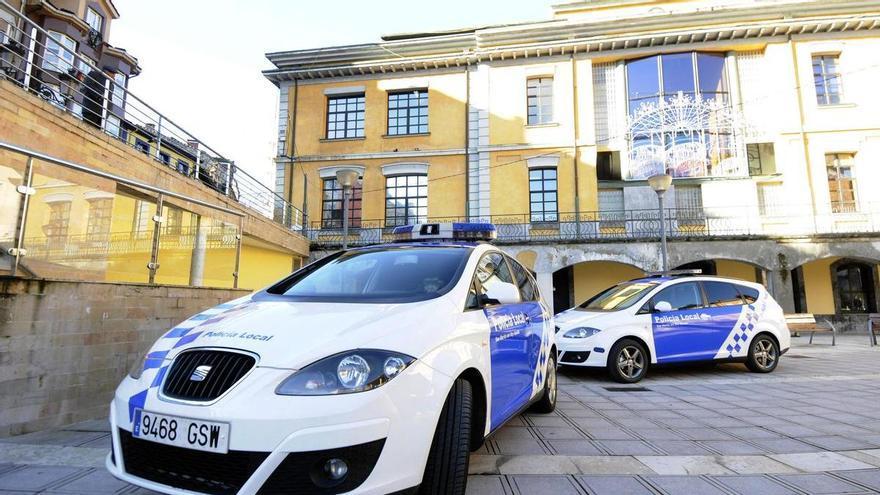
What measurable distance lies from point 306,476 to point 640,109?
18964 mm

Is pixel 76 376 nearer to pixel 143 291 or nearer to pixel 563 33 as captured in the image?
pixel 143 291

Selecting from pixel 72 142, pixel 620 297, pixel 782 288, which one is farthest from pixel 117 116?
pixel 782 288

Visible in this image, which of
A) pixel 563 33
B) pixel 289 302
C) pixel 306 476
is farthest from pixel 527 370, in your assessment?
pixel 563 33

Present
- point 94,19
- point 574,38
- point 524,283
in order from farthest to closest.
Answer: point 94,19
point 574,38
point 524,283

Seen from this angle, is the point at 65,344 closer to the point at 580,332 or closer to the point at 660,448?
the point at 660,448

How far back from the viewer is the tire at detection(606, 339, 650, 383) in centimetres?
663

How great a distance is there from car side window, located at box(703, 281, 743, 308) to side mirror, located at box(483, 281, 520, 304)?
5.62 m

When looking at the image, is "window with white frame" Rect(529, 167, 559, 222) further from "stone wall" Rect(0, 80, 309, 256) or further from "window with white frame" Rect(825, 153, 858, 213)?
"stone wall" Rect(0, 80, 309, 256)

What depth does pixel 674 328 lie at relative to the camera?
6910mm

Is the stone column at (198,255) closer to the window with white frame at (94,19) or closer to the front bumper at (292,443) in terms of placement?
the front bumper at (292,443)

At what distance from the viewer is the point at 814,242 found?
14906mm

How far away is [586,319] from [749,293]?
304 cm

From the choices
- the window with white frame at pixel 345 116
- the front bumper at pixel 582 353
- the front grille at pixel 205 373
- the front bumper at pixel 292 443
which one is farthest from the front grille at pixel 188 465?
the window with white frame at pixel 345 116

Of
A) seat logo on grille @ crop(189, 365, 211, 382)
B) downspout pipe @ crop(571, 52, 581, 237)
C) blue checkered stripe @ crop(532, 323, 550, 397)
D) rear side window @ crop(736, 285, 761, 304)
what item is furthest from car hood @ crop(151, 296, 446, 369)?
downspout pipe @ crop(571, 52, 581, 237)
